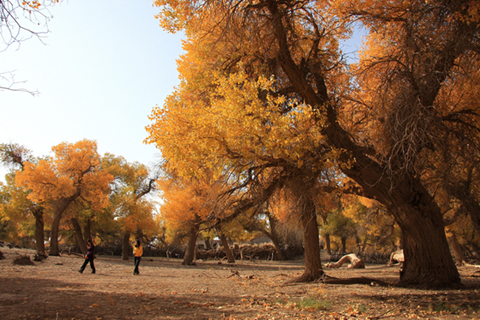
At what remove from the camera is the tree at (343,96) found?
18.9 ft

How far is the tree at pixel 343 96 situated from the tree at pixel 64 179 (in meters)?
15.2

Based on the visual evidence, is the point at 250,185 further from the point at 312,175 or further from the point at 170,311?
the point at 170,311

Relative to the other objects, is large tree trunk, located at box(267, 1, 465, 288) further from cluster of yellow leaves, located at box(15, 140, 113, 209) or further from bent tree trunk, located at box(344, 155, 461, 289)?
cluster of yellow leaves, located at box(15, 140, 113, 209)

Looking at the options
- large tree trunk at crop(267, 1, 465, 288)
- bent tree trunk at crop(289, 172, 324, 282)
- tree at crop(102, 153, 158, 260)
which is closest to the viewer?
large tree trunk at crop(267, 1, 465, 288)

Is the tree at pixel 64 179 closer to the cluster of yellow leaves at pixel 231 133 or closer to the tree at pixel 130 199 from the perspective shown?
the tree at pixel 130 199

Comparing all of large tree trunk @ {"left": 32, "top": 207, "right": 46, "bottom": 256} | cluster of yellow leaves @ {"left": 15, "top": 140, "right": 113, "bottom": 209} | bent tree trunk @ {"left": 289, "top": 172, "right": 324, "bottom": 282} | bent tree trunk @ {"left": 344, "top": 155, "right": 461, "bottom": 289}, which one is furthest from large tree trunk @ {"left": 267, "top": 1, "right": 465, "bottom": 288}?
large tree trunk @ {"left": 32, "top": 207, "right": 46, "bottom": 256}

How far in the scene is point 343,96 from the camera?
26.5ft

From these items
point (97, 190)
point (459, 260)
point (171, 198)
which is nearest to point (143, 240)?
point (97, 190)

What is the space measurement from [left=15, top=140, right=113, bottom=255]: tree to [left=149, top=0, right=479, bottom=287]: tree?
1519cm

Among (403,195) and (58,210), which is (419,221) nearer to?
(403,195)

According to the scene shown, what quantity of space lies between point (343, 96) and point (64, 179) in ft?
60.8

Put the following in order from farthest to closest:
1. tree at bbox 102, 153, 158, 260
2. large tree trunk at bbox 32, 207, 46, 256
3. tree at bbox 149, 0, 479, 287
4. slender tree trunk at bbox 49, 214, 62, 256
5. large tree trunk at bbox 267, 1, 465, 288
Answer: tree at bbox 102, 153, 158, 260
large tree trunk at bbox 32, 207, 46, 256
slender tree trunk at bbox 49, 214, 62, 256
large tree trunk at bbox 267, 1, 465, 288
tree at bbox 149, 0, 479, 287

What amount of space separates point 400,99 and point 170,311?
576 cm

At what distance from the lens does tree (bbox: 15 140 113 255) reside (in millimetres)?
19156
